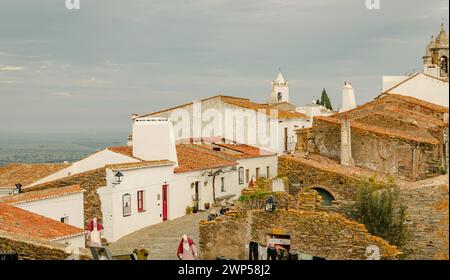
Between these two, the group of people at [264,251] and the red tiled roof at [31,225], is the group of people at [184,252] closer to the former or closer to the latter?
the group of people at [264,251]

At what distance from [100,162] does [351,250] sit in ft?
43.1

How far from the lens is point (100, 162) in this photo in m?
24.1

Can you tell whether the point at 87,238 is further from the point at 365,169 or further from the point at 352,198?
the point at 365,169

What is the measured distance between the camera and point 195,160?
2802 centimetres

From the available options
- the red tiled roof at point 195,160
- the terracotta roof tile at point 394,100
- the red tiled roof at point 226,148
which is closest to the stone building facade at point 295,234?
the red tiled roof at point 195,160

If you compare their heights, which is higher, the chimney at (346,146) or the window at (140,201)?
the chimney at (346,146)

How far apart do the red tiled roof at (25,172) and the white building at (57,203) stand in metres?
5.92

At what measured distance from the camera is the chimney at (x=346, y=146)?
25906 mm

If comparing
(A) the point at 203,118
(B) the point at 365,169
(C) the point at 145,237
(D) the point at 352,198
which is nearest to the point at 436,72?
(A) the point at 203,118

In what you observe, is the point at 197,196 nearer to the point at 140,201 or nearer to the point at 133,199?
the point at 140,201

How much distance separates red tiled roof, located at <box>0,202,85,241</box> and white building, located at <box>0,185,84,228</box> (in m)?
0.82

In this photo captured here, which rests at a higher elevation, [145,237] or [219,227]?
[219,227]

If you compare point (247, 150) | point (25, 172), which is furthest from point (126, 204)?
point (247, 150)

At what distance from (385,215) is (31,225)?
8942mm
